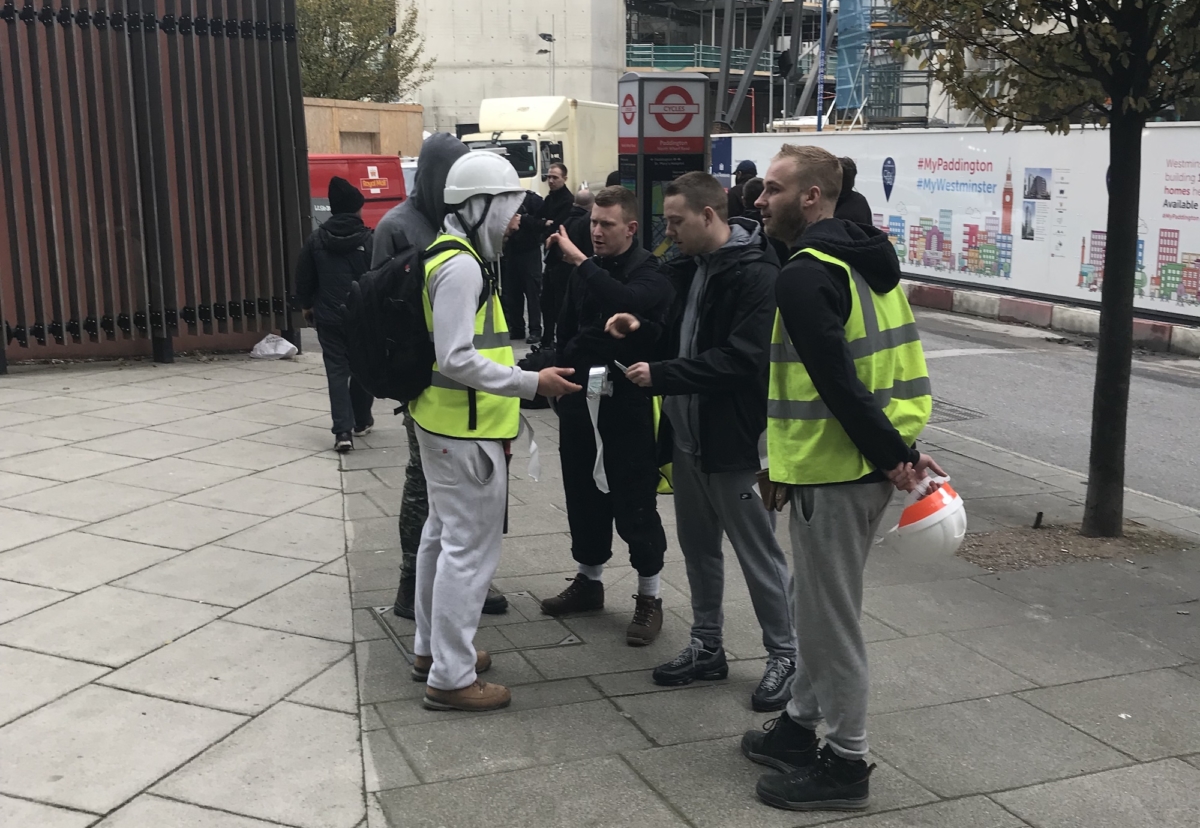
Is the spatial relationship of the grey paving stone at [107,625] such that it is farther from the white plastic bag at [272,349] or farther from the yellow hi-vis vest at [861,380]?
the white plastic bag at [272,349]

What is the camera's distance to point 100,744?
3852mm

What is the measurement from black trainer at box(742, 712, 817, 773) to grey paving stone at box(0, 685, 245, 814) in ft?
5.62

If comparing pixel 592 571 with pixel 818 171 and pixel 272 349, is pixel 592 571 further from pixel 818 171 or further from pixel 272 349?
pixel 272 349

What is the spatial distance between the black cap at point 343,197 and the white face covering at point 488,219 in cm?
394

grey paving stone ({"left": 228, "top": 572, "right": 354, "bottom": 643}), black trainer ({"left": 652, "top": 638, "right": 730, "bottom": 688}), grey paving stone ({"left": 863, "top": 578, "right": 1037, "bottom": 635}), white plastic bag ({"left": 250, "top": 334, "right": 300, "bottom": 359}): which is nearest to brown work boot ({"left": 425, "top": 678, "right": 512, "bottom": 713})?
black trainer ({"left": 652, "top": 638, "right": 730, "bottom": 688})

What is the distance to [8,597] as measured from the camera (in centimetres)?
504

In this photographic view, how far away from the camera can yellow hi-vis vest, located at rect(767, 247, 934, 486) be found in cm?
351

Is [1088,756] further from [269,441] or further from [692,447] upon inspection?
[269,441]

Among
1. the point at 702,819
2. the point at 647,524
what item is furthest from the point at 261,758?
the point at 647,524

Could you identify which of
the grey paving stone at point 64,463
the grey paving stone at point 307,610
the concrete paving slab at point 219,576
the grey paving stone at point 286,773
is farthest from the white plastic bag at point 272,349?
the grey paving stone at point 286,773

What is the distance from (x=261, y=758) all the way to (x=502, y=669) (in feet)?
3.43

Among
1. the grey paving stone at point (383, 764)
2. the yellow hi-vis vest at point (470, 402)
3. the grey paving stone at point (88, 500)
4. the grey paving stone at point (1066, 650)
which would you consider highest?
the yellow hi-vis vest at point (470, 402)

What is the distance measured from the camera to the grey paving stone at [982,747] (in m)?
3.76

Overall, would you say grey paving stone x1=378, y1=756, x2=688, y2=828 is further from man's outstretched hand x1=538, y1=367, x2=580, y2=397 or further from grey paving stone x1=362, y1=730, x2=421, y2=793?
man's outstretched hand x1=538, y1=367, x2=580, y2=397
